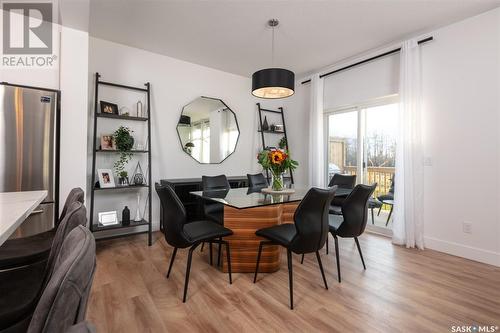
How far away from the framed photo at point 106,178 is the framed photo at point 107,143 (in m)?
0.31

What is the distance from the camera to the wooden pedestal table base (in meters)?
2.45

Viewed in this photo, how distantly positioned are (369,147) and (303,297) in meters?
3.02

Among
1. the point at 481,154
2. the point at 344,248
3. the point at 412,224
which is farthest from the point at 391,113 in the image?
the point at 344,248

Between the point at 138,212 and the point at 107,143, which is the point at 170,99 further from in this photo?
the point at 138,212

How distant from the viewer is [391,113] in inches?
152

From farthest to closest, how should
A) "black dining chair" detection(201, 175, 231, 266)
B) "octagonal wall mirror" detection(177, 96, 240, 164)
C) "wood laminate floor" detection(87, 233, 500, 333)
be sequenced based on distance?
"octagonal wall mirror" detection(177, 96, 240, 164), "black dining chair" detection(201, 175, 231, 266), "wood laminate floor" detection(87, 233, 500, 333)

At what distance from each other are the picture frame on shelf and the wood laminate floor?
6.18 feet

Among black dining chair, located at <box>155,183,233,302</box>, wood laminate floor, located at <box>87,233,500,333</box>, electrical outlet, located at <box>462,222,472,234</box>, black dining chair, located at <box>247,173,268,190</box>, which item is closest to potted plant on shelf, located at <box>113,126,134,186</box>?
wood laminate floor, located at <box>87,233,500,333</box>

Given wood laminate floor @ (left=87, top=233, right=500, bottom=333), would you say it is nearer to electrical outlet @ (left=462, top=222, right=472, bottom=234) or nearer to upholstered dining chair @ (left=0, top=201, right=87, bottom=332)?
electrical outlet @ (left=462, top=222, right=472, bottom=234)

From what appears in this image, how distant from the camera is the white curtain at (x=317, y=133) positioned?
4.59 metres

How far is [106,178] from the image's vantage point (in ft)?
10.8

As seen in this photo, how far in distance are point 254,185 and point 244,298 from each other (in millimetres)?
1787

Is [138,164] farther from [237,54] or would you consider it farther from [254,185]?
[237,54]

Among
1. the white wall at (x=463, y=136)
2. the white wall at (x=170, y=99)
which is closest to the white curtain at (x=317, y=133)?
the white wall at (x=170, y=99)
